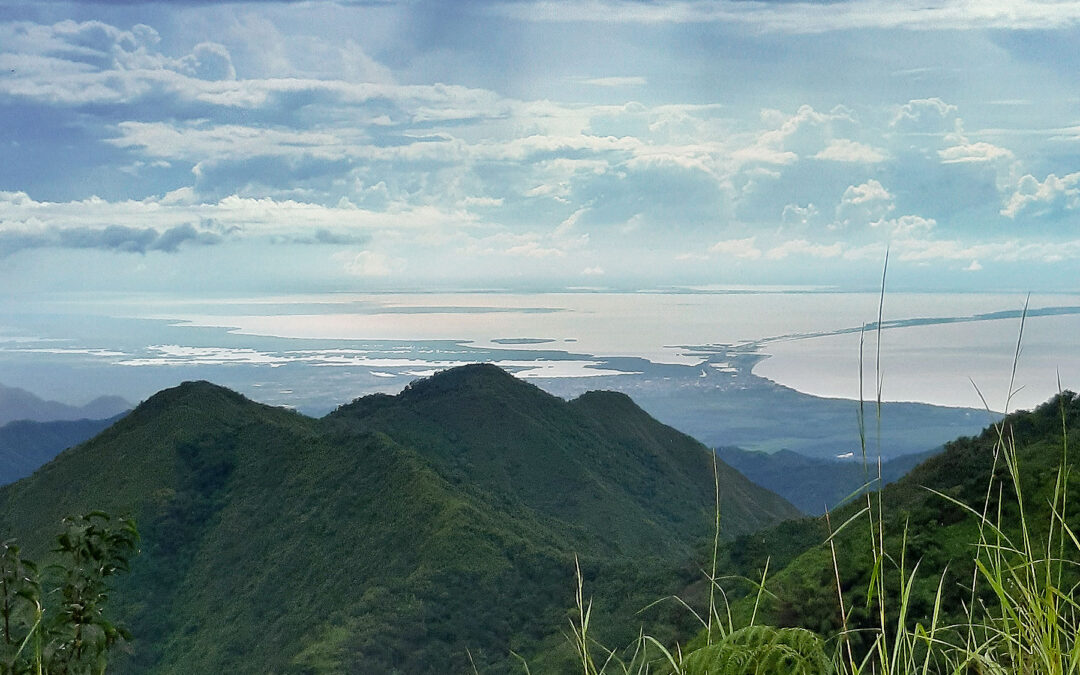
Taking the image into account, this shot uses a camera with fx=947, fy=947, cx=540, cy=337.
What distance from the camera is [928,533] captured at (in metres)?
21.5

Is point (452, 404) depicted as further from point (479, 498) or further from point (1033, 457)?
point (1033, 457)

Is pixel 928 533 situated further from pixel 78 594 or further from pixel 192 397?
pixel 192 397

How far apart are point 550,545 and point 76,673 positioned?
42369 mm

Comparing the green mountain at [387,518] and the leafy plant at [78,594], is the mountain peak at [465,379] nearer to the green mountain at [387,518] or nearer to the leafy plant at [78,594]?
the green mountain at [387,518]

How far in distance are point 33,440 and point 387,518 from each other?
56.2m

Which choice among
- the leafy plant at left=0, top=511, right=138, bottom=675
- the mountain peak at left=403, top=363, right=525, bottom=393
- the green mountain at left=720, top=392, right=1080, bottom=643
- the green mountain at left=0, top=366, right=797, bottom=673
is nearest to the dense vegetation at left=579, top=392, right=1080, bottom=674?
the green mountain at left=720, top=392, right=1080, bottom=643

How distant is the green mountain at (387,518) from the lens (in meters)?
37.0

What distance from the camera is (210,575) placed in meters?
48.6

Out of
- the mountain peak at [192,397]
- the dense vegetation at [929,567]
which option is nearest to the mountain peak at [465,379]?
the mountain peak at [192,397]

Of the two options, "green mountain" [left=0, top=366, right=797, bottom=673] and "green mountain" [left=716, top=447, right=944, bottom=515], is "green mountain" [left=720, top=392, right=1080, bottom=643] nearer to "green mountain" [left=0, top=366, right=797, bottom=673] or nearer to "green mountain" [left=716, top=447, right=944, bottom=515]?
"green mountain" [left=0, top=366, right=797, bottom=673]

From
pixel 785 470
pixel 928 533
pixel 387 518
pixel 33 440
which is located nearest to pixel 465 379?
pixel 387 518

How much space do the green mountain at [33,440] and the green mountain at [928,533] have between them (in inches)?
2801

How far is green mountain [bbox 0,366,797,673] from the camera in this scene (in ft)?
121

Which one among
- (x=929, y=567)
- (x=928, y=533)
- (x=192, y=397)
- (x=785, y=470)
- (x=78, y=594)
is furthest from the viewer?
(x=785, y=470)
